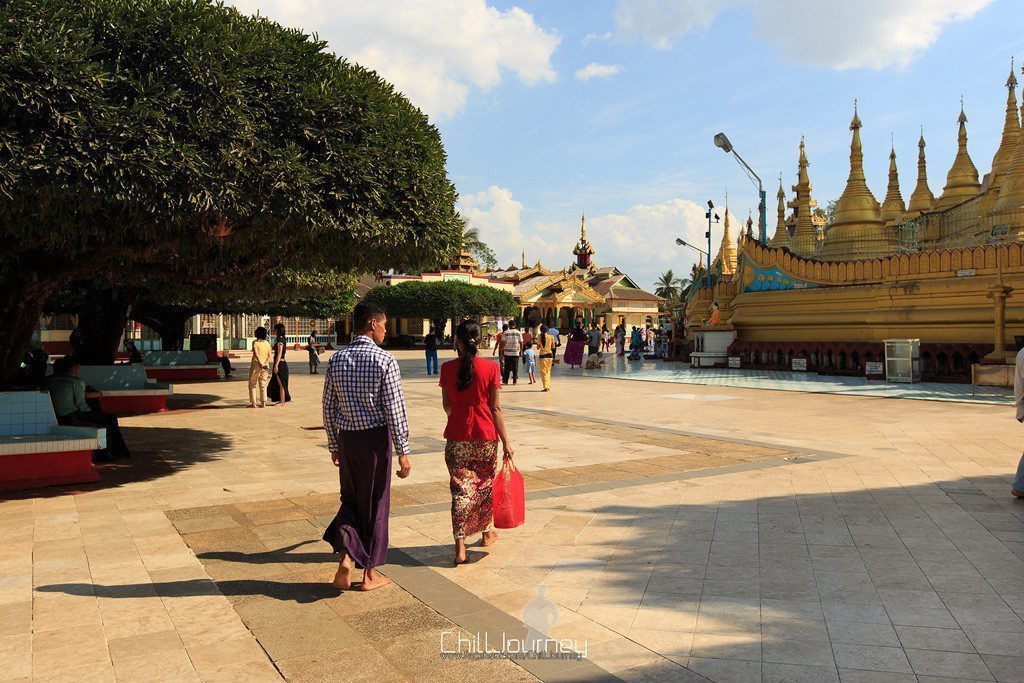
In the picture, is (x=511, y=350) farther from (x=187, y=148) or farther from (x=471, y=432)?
(x=471, y=432)

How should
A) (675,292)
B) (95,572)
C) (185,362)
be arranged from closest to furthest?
(95,572) → (185,362) → (675,292)

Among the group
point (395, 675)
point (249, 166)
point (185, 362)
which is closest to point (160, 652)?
point (395, 675)

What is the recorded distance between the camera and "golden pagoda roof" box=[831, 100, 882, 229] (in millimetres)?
25594

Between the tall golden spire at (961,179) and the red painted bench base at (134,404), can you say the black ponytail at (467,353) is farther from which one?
the tall golden spire at (961,179)

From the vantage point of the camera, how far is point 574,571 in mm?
4871

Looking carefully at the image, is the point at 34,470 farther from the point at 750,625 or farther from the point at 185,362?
the point at 185,362

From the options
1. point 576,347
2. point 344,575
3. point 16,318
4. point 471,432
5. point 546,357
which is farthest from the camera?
point 576,347

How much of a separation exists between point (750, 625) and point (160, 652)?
2.90m

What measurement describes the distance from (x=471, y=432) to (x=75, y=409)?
18.8ft

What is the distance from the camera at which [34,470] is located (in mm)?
7375

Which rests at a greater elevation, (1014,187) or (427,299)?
(1014,187)

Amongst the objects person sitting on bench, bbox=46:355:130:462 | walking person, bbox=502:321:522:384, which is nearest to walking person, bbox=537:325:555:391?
walking person, bbox=502:321:522:384

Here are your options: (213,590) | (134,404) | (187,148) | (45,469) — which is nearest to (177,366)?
(134,404)

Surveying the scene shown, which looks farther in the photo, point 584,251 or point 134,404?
point 584,251
